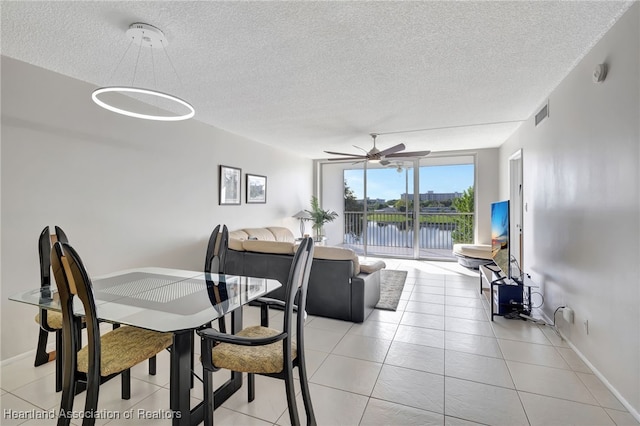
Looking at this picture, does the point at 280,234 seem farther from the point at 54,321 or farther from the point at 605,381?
the point at 605,381

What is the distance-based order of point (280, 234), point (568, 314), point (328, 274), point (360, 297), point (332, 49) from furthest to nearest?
point (280, 234) < point (328, 274) < point (360, 297) < point (568, 314) < point (332, 49)

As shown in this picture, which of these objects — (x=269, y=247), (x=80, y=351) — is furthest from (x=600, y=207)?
(x=80, y=351)

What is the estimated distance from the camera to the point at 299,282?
1617mm

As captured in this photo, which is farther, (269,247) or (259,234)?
(259,234)

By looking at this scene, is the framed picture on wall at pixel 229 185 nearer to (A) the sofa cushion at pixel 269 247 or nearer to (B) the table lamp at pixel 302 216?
(A) the sofa cushion at pixel 269 247

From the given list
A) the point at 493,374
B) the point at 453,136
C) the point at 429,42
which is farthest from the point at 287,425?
the point at 453,136

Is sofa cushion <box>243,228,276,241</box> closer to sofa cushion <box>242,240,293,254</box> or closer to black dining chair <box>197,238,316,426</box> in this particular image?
sofa cushion <box>242,240,293,254</box>

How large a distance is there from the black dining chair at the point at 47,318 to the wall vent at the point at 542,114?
15.3 ft

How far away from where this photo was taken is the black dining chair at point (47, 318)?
2102 millimetres

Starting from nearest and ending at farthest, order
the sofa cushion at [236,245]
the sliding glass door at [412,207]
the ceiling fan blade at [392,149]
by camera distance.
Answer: the sofa cushion at [236,245] < the ceiling fan blade at [392,149] < the sliding glass door at [412,207]

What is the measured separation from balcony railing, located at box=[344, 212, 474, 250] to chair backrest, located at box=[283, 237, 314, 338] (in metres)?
6.03

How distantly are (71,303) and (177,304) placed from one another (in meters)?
0.50

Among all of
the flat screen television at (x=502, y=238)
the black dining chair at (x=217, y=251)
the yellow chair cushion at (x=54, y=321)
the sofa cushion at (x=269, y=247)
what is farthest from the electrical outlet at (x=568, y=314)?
the yellow chair cushion at (x=54, y=321)

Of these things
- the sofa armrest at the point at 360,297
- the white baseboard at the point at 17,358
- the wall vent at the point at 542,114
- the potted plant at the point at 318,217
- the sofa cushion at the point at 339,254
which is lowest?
the white baseboard at the point at 17,358
